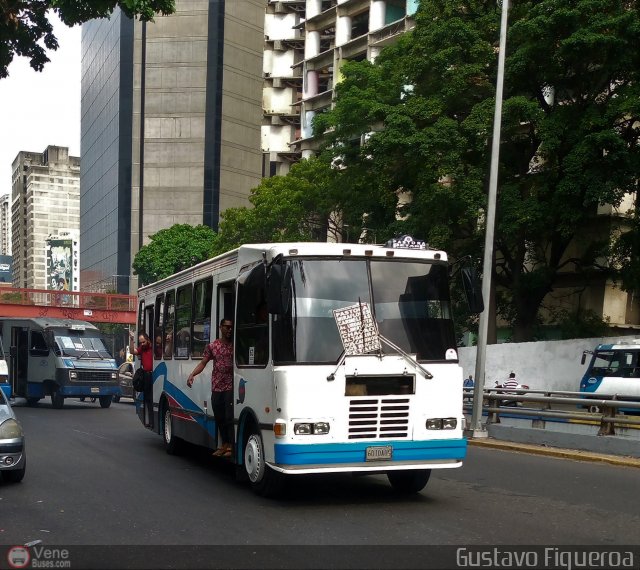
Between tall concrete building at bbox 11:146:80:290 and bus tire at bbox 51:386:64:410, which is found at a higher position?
tall concrete building at bbox 11:146:80:290

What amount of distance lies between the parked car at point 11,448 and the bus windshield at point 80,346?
1827 centimetres

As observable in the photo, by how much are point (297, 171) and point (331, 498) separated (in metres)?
35.4

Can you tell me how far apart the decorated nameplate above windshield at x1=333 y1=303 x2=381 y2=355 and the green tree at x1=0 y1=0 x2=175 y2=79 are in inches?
308

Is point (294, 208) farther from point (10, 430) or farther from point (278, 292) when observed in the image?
point (278, 292)

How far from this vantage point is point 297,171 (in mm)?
44625

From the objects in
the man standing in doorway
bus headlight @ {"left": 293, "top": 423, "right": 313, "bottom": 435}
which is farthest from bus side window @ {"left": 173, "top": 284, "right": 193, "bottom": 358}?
bus headlight @ {"left": 293, "top": 423, "right": 313, "bottom": 435}

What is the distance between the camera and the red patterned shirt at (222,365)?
11.2 m

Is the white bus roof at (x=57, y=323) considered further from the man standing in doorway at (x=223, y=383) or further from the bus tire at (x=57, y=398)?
the man standing in doorway at (x=223, y=383)

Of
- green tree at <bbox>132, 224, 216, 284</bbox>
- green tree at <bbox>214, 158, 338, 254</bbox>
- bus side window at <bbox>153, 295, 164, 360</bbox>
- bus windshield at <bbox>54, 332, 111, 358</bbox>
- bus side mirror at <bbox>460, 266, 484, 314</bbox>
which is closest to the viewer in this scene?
bus side mirror at <bbox>460, 266, 484, 314</bbox>

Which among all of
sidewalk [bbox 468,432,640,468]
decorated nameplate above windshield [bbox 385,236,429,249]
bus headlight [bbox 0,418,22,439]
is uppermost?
decorated nameplate above windshield [bbox 385,236,429,249]

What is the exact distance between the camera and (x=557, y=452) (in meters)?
15.2

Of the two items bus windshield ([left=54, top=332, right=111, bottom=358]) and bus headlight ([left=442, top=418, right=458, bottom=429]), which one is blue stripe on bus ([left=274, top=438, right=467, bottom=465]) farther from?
bus windshield ([left=54, top=332, right=111, bottom=358])

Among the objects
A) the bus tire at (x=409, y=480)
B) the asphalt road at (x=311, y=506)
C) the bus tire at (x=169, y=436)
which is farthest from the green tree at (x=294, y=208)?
the bus tire at (x=409, y=480)

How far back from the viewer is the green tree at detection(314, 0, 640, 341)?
87.0 feet
